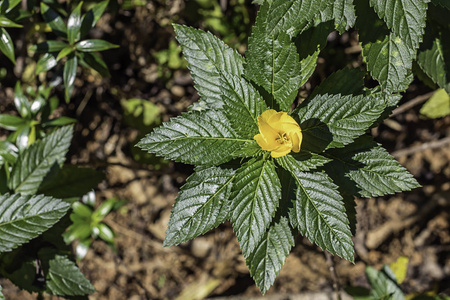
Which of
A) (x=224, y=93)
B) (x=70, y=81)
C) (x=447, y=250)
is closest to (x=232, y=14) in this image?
(x=70, y=81)

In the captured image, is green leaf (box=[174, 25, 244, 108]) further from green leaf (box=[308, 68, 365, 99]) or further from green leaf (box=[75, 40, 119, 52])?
green leaf (box=[75, 40, 119, 52])

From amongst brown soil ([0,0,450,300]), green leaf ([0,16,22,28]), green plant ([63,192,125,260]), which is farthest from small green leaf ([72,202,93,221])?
green leaf ([0,16,22,28])

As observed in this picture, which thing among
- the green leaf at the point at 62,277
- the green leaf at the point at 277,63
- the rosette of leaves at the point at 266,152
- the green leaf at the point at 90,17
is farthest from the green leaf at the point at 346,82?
the green leaf at the point at 62,277

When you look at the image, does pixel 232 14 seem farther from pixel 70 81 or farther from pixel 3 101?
pixel 3 101

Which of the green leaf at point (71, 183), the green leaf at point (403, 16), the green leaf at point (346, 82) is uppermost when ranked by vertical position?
the green leaf at point (403, 16)

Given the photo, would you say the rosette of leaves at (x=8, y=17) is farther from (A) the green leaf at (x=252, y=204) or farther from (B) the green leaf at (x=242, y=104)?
(A) the green leaf at (x=252, y=204)

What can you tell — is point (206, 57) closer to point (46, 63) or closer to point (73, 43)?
point (73, 43)

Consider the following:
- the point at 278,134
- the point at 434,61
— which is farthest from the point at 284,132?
the point at 434,61
